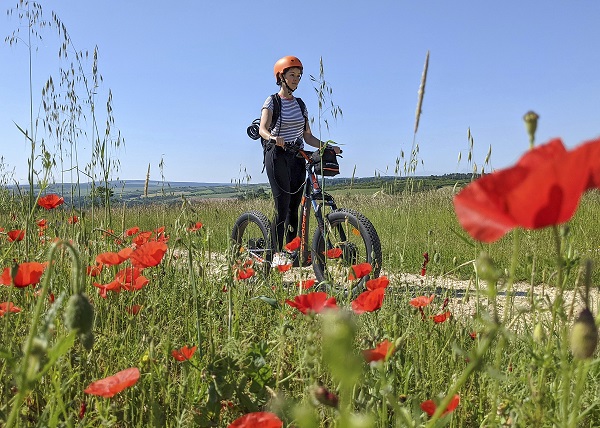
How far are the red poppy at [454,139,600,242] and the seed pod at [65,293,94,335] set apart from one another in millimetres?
526

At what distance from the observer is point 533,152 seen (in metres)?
0.55

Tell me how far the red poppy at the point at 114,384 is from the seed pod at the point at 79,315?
13.7 inches

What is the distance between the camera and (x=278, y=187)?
4586 mm

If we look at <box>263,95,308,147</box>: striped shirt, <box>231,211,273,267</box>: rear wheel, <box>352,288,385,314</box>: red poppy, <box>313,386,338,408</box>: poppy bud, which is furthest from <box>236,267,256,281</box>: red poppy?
<box>263,95,308,147</box>: striped shirt

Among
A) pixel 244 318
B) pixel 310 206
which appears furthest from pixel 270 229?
pixel 244 318

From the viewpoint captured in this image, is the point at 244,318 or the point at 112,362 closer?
the point at 112,362

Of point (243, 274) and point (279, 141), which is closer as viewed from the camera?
point (243, 274)

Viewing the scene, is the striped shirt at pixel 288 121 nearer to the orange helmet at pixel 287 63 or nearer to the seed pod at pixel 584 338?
the orange helmet at pixel 287 63

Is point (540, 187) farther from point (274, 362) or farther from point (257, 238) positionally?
point (257, 238)

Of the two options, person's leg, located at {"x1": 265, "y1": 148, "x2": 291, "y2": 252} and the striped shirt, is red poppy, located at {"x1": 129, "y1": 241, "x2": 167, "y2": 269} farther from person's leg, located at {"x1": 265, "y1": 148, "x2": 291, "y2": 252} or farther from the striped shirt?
the striped shirt

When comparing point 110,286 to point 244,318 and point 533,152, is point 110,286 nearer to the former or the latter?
point 244,318

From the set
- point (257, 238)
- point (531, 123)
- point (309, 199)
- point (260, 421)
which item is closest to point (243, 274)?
point (260, 421)

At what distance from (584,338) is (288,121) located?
409 cm

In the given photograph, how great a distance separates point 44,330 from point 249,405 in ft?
2.74
